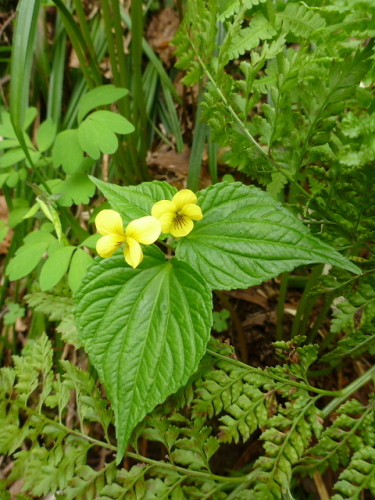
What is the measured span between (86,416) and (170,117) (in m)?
1.57

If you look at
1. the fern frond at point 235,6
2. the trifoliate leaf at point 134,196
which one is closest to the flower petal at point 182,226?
the trifoliate leaf at point 134,196

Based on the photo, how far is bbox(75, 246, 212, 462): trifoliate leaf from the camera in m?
0.75

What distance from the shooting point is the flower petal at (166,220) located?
2.68 ft

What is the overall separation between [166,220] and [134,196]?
140 millimetres

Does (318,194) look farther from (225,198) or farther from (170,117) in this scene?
(170,117)

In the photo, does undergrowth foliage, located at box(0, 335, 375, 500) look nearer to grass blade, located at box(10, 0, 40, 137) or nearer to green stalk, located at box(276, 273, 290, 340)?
green stalk, located at box(276, 273, 290, 340)

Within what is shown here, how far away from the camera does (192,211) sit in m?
0.81

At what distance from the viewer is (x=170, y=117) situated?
202 cm

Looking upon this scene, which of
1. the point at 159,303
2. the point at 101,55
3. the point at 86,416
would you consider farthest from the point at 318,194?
the point at 101,55

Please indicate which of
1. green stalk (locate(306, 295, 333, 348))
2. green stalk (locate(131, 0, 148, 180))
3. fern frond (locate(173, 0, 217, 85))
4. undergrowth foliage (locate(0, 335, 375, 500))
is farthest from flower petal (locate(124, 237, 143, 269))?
green stalk (locate(131, 0, 148, 180))

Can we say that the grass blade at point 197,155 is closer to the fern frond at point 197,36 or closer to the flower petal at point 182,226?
the fern frond at point 197,36

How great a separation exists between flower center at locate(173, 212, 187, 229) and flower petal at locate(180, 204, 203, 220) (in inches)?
0.5

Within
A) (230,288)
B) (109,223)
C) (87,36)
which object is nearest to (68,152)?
(87,36)

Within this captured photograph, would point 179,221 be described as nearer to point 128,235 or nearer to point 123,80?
point 128,235
